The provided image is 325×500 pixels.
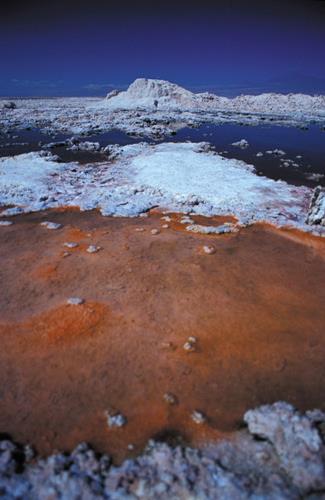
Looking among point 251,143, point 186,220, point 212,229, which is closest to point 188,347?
point 212,229

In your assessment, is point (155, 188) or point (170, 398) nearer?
point (170, 398)

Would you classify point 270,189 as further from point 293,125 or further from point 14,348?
point 293,125

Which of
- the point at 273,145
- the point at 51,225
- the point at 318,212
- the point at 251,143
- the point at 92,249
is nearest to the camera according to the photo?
the point at 92,249

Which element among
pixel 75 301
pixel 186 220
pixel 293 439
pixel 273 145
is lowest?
pixel 293 439

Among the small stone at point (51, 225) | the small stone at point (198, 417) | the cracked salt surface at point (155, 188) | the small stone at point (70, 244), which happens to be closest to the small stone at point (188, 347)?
the small stone at point (198, 417)

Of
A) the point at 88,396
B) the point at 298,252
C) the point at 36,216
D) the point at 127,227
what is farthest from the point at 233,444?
the point at 36,216

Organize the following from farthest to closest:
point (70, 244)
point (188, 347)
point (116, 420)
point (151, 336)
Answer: point (70, 244) < point (151, 336) < point (188, 347) < point (116, 420)

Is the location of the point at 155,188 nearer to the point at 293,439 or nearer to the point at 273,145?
the point at 293,439
